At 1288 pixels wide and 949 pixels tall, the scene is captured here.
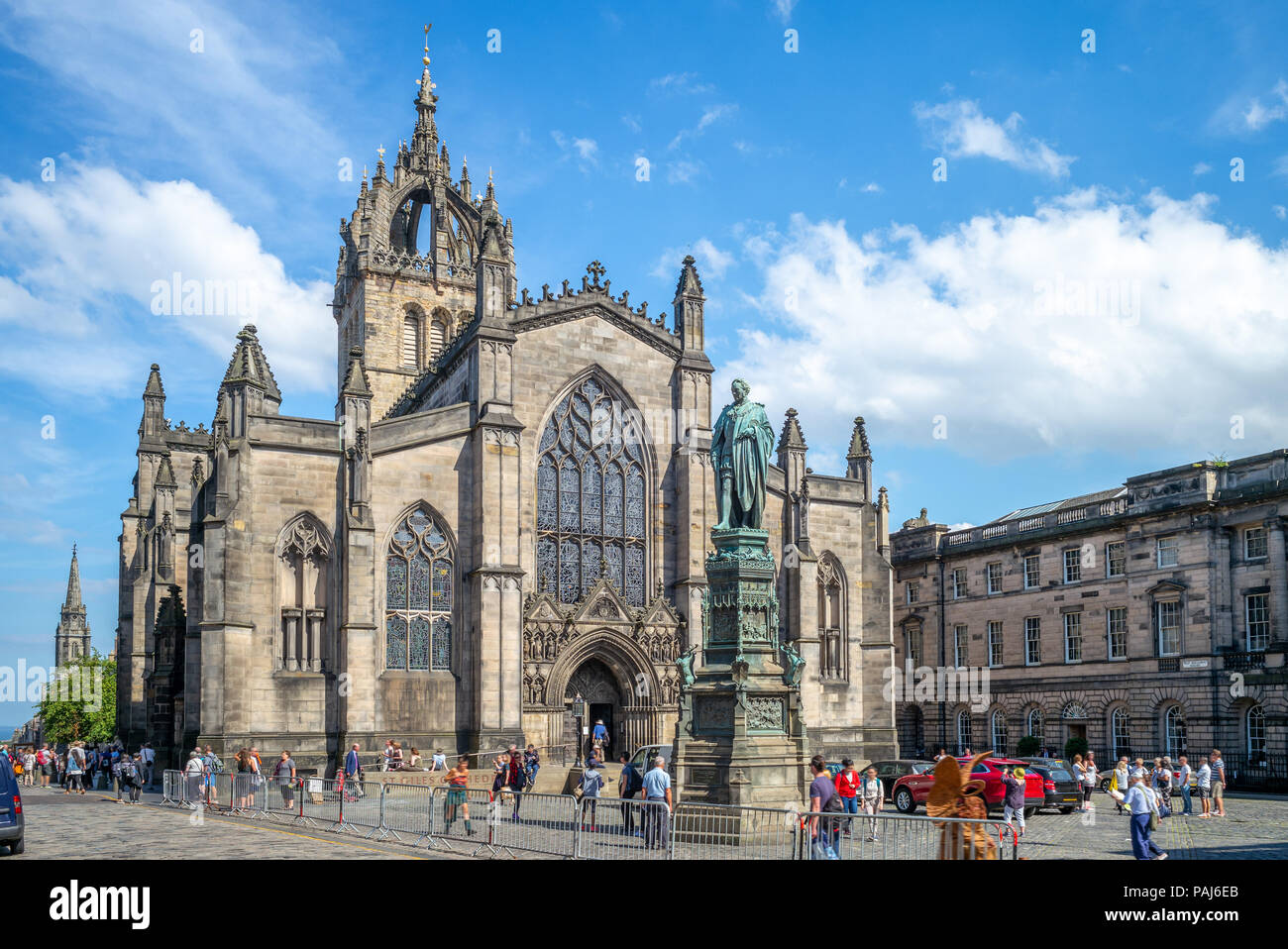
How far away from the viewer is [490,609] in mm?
34688

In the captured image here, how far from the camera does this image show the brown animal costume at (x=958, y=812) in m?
11.2

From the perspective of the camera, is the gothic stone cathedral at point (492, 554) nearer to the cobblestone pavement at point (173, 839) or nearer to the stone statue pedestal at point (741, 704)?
the cobblestone pavement at point (173, 839)

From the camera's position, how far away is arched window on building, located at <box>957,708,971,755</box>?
5056cm

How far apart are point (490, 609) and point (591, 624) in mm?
3494

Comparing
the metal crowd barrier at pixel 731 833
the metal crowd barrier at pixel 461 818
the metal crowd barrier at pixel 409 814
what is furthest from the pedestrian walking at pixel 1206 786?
the metal crowd barrier at pixel 409 814

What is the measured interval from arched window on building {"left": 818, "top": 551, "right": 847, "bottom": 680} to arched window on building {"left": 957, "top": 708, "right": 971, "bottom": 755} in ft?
39.3

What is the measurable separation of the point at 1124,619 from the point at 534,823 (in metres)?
32.2

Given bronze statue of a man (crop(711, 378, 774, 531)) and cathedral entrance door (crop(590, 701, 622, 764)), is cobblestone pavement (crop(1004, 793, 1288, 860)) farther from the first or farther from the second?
cathedral entrance door (crop(590, 701, 622, 764))

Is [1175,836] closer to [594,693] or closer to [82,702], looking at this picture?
[594,693]

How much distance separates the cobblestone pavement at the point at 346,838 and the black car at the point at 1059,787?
1.29 ft

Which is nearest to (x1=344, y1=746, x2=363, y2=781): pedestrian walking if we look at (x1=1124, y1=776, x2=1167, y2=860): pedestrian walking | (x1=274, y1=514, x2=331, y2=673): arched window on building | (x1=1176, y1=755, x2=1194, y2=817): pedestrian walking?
(x1=274, y1=514, x2=331, y2=673): arched window on building

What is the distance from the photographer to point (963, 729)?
50719 mm
